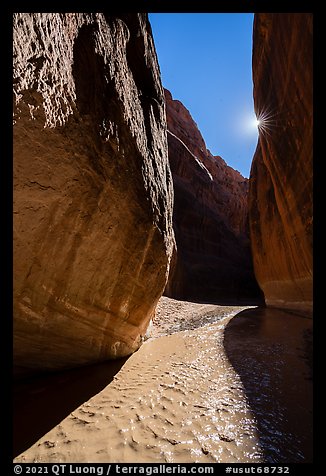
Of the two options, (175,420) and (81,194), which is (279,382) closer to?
(175,420)

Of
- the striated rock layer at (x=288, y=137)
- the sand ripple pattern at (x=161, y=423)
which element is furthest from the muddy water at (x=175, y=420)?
the striated rock layer at (x=288, y=137)

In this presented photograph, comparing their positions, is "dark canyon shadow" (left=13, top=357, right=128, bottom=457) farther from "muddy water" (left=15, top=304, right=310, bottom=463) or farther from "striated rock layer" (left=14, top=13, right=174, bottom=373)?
"striated rock layer" (left=14, top=13, right=174, bottom=373)

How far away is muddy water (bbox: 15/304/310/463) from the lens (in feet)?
7.93

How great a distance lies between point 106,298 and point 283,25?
9051mm

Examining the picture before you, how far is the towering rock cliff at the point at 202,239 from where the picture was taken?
21059 mm

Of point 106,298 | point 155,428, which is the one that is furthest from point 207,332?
point 155,428

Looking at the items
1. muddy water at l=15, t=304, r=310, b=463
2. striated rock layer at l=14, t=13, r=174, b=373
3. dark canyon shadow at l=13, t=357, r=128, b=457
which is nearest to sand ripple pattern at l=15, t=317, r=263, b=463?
muddy water at l=15, t=304, r=310, b=463

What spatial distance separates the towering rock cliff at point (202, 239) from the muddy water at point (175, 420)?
12.7 meters

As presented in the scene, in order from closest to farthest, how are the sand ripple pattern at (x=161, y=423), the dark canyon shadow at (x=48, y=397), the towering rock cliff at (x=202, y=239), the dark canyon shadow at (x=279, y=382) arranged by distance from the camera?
the sand ripple pattern at (x=161, y=423), the dark canyon shadow at (x=279, y=382), the dark canyon shadow at (x=48, y=397), the towering rock cliff at (x=202, y=239)

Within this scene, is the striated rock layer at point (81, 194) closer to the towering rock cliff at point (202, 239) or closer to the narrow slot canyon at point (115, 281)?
the narrow slot canyon at point (115, 281)

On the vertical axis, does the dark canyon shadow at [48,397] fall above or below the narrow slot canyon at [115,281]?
below

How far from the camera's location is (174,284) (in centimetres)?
1828

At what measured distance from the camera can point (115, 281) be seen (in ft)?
14.3

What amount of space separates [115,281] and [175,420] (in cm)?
236
